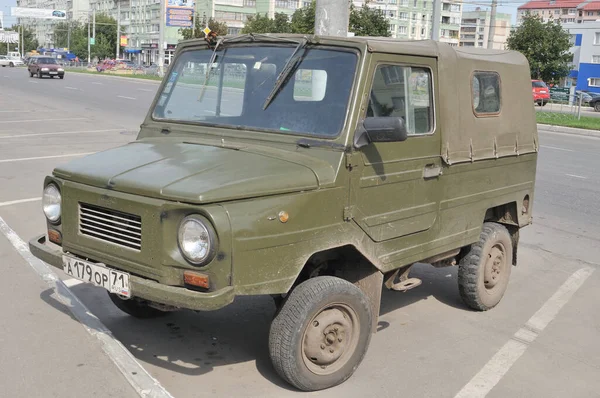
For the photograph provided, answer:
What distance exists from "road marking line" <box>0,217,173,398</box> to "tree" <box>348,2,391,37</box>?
130 ft

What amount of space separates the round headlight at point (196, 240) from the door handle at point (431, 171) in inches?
71.1

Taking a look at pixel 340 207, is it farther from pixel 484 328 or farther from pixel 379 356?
pixel 484 328

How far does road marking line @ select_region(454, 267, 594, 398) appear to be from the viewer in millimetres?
4469

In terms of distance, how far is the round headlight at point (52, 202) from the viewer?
4.46 meters

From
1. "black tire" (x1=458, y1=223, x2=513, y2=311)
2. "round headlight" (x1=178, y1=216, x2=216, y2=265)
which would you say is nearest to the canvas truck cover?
"black tire" (x1=458, y1=223, x2=513, y2=311)

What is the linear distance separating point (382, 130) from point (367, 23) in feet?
139

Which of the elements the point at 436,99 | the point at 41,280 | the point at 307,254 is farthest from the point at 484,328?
the point at 41,280

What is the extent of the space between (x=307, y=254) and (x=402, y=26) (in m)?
118

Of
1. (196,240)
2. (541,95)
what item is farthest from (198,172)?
(541,95)

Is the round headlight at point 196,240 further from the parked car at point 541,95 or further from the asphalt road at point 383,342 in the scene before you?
the parked car at point 541,95

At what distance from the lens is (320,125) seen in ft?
14.4

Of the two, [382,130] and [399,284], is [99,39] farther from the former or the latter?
[382,130]

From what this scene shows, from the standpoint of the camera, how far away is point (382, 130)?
13.6 feet

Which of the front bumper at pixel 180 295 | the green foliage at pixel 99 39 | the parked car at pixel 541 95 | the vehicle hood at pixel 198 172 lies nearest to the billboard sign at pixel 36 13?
the green foliage at pixel 99 39
